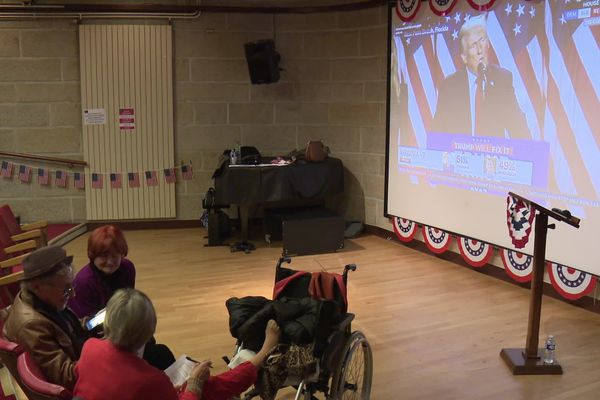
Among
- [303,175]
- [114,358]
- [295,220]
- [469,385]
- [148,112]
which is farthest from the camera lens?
[148,112]

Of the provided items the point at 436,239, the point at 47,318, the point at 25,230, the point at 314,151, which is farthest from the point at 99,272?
the point at 314,151

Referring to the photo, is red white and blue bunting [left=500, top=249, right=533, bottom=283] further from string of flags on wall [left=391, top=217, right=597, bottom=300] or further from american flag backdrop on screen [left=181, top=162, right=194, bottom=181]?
american flag backdrop on screen [left=181, top=162, right=194, bottom=181]

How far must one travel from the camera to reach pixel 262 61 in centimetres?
624

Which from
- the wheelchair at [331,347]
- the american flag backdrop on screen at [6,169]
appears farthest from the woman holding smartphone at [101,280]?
the american flag backdrop on screen at [6,169]

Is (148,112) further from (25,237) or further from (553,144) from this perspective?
(553,144)

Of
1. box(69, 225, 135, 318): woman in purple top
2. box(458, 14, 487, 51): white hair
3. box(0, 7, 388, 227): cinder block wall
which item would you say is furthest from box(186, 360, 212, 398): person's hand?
box(0, 7, 388, 227): cinder block wall

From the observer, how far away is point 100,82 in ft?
20.8

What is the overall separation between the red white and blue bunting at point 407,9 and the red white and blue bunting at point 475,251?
2.14m

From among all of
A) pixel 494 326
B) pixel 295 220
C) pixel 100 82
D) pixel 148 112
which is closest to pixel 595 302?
pixel 494 326

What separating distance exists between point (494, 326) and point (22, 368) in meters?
3.01

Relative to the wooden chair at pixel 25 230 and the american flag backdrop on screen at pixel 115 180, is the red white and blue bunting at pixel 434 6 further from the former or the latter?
the wooden chair at pixel 25 230

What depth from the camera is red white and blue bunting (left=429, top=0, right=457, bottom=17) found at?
503cm

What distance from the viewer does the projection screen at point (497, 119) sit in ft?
13.1

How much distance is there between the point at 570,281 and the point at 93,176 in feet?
16.0
